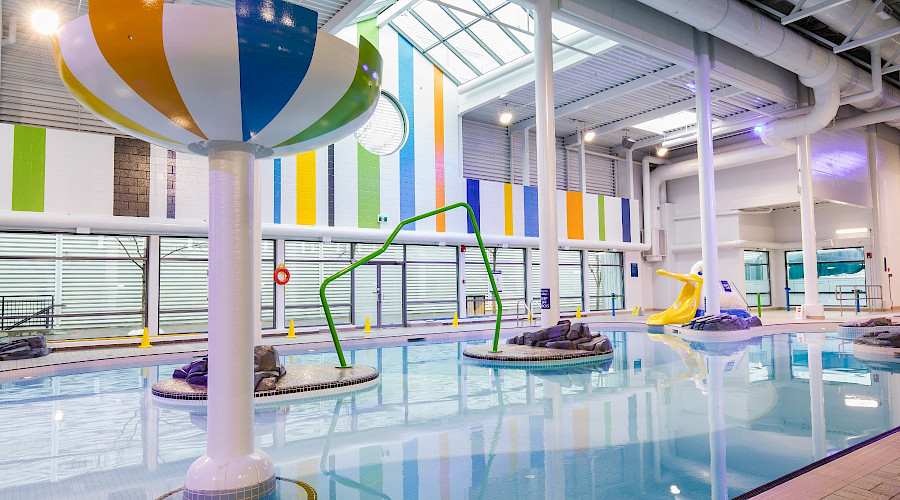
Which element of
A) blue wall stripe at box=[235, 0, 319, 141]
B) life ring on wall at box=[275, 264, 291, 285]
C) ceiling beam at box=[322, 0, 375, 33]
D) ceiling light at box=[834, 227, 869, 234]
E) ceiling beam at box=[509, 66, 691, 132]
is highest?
ceiling beam at box=[509, 66, 691, 132]

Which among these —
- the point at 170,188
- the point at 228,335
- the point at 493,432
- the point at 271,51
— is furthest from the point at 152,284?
the point at 271,51

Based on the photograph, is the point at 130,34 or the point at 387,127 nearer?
the point at 130,34

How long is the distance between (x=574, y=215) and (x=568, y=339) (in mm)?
9455

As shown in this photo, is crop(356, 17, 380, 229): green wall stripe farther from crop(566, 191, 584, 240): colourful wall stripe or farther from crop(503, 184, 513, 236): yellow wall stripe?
crop(566, 191, 584, 240): colourful wall stripe

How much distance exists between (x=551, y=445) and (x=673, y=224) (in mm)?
19268

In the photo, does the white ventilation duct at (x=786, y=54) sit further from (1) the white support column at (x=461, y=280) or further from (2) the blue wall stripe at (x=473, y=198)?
(1) the white support column at (x=461, y=280)

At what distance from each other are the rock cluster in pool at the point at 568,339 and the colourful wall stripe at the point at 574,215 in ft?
27.9

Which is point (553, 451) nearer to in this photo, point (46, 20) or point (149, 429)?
point (149, 429)

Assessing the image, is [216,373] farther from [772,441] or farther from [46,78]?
[46,78]

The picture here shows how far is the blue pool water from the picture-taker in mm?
3527

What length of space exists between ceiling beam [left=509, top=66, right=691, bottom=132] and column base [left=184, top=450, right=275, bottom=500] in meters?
13.2

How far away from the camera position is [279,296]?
44.4ft

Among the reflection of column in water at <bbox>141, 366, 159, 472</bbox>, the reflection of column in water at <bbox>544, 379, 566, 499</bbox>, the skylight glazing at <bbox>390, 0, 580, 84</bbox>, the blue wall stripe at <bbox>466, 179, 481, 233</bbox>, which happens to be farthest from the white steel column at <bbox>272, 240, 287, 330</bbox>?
the reflection of column in water at <bbox>544, 379, 566, 499</bbox>

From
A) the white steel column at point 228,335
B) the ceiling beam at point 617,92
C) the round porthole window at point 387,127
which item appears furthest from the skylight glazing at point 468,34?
the white steel column at point 228,335
